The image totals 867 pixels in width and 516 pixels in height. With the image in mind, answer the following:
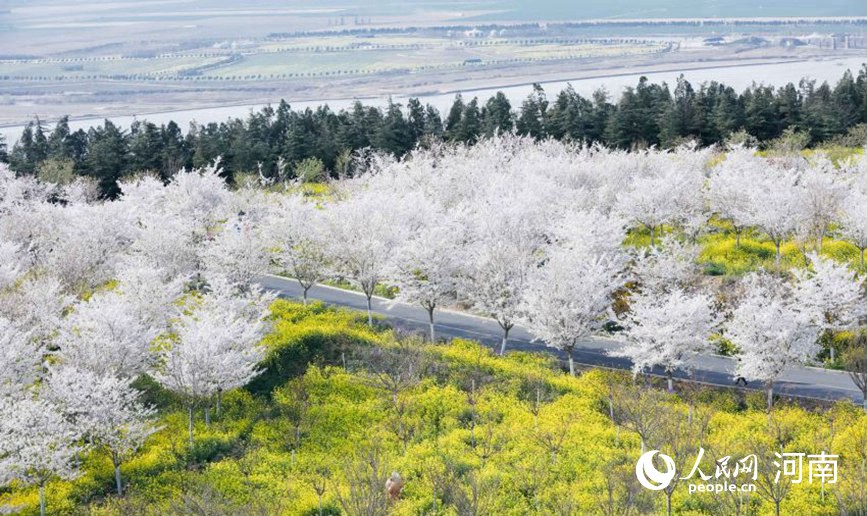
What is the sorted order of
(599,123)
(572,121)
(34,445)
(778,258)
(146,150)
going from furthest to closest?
(599,123) → (572,121) → (146,150) → (778,258) → (34,445)

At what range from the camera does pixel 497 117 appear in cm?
10769

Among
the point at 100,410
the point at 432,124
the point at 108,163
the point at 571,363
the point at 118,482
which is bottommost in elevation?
the point at 571,363

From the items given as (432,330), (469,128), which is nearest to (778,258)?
(432,330)

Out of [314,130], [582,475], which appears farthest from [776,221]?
[314,130]

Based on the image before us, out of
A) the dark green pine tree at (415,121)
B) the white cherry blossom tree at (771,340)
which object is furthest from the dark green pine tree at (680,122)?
the white cherry blossom tree at (771,340)

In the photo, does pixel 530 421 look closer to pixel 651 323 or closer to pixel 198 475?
pixel 651 323

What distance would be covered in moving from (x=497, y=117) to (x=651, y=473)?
249ft

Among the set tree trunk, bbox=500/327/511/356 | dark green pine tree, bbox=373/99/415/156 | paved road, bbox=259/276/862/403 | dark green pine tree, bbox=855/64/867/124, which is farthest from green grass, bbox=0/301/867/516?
dark green pine tree, bbox=855/64/867/124

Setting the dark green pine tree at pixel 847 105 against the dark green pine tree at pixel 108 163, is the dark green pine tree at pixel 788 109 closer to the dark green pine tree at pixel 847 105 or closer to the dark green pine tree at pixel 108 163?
the dark green pine tree at pixel 847 105

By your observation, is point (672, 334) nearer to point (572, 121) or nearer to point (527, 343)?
point (527, 343)

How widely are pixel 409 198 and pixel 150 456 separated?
3227 cm

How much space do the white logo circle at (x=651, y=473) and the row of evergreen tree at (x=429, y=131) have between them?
66521mm

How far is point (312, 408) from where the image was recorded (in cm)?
4719

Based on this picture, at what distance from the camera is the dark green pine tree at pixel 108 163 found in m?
97.7
